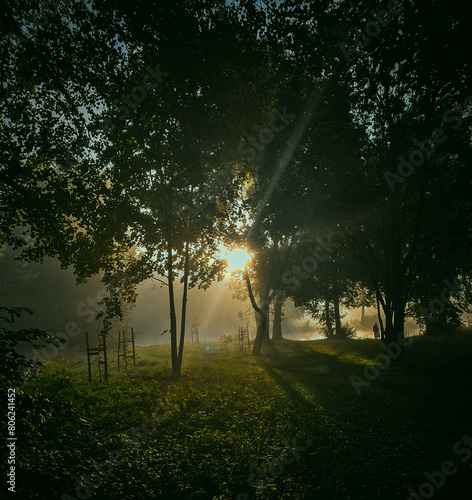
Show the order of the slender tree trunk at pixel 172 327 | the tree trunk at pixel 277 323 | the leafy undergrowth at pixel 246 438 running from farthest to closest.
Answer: the tree trunk at pixel 277 323
the slender tree trunk at pixel 172 327
the leafy undergrowth at pixel 246 438

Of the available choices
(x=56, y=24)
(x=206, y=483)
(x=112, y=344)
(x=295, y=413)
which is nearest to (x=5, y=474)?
(x=206, y=483)

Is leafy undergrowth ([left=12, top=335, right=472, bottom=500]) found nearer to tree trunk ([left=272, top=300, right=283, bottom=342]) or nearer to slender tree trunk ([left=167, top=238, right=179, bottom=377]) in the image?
slender tree trunk ([left=167, top=238, right=179, bottom=377])

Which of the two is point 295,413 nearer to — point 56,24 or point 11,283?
point 56,24

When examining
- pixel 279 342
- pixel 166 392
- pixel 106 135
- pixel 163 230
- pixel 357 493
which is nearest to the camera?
pixel 357 493

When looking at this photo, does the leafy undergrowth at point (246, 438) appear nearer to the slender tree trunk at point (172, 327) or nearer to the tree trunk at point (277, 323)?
the slender tree trunk at point (172, 327)

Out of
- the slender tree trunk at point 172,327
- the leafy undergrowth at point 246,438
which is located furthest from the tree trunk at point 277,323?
the leafy undergrowth at point 246,438

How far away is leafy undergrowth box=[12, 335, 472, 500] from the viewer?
533 cm

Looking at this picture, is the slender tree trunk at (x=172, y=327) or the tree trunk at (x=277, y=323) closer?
the slender tree trunk at (x=172, y=327)

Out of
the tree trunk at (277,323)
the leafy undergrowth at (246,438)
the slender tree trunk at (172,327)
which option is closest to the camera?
the leafy undergrowth at (246,438)

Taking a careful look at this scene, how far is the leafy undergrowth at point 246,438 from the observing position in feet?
17.5

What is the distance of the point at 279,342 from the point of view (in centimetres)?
3588

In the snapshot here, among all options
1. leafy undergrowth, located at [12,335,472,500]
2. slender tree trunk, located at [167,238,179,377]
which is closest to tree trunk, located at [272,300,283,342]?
slender tree trunk, located at [167,238,179,377]

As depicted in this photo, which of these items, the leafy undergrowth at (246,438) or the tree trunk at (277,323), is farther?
the tree trunk at (277,323)

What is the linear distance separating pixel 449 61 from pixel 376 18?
1.86 metres
